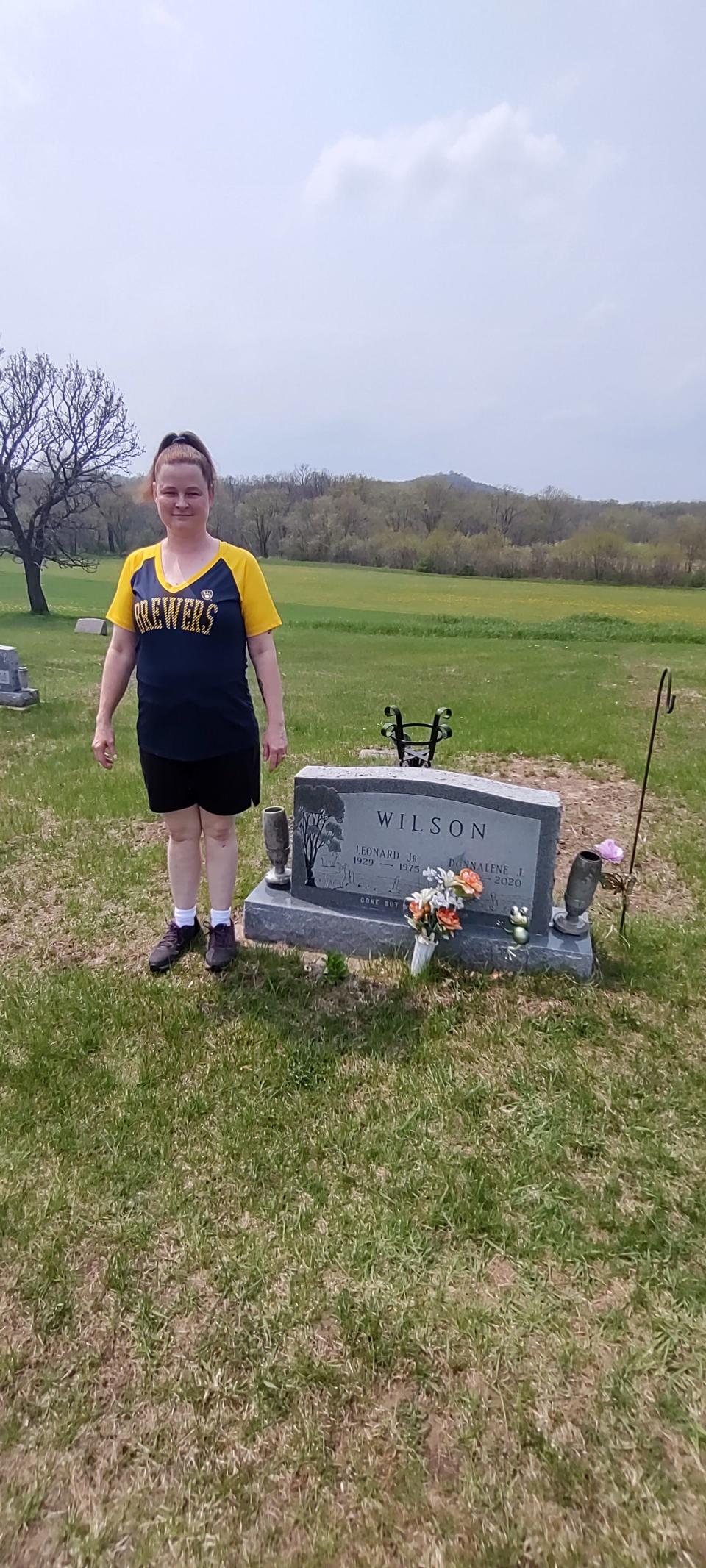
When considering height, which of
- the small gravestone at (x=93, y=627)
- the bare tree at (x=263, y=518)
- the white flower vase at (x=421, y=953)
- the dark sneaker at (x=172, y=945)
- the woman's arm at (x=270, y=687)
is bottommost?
the small gravestone at (x=93, y=627)

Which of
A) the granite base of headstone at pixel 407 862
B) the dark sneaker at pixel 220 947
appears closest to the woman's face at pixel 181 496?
the granite base of headstone at pixel 407 862

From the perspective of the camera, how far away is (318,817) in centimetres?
359

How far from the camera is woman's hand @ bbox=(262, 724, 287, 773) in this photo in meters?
3.08

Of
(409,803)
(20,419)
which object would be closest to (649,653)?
(409,803)

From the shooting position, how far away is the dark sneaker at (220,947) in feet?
11.3

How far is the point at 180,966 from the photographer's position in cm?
353

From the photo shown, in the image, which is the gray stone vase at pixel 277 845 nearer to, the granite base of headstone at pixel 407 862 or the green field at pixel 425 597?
the granite base of headstone at pixel 407 862

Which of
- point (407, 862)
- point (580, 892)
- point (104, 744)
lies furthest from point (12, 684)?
point (580, 892)

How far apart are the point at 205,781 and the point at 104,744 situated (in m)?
0.60

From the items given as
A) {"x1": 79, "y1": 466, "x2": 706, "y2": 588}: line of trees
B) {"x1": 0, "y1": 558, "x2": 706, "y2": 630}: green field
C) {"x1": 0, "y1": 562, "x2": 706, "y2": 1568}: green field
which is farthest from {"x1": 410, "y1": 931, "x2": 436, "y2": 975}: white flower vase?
{"x1": 79, "y1": 466, "x2": 706, "y2": 588}: line of trees

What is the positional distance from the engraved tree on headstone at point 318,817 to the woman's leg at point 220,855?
1.28 feet

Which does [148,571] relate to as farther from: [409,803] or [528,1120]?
[528,1120]

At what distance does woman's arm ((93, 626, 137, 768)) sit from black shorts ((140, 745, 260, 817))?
0.29 meters

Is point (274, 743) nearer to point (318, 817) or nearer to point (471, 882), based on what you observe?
point (318, 817)
